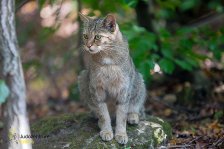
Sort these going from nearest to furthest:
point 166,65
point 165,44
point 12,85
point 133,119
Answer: point 12,85, point 133,119, point 166,65, point 165,44

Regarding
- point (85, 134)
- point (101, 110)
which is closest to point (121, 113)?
point (101, 110)

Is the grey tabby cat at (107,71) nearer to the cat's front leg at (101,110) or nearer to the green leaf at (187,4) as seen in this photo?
the cat's front leg at (101,110)

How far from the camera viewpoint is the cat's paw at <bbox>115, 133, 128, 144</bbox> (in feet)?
16.2

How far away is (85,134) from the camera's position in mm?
5160

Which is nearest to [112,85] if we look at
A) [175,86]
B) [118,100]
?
[118,100]

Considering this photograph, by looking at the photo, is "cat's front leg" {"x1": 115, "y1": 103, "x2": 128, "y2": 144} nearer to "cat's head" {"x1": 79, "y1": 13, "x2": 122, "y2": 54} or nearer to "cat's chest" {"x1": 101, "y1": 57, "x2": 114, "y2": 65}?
"cat's chest" {"x1": 101, "y1": 57, "x2": 114, "y2": 65}

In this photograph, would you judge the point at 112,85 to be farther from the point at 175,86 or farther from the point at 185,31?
the point at 175,86

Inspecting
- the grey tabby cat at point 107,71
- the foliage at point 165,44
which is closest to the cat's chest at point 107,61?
the grey tabby cat at point 107,71

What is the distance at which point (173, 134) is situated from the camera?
587 centimetres

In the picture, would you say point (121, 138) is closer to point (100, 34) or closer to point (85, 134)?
point (85, 134)

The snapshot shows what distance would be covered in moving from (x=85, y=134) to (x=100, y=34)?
3.63 feet

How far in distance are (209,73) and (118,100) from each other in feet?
11.9

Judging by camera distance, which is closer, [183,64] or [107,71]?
[107,71]

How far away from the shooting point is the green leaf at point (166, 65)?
6.55 meters
